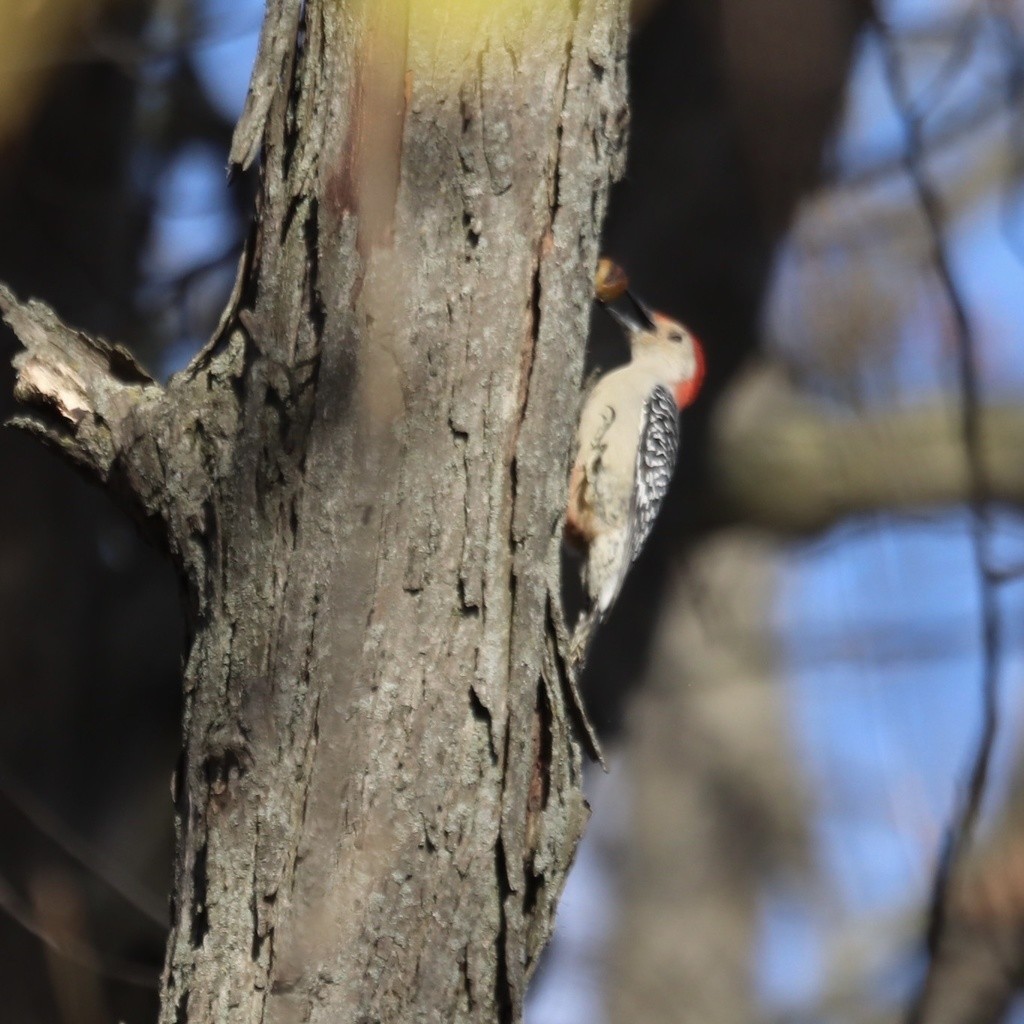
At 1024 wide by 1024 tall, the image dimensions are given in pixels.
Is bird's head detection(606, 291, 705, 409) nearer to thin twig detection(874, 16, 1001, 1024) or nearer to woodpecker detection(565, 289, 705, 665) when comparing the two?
woodpecker detection(565, 289, 705, 665)

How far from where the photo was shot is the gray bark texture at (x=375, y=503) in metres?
2.26

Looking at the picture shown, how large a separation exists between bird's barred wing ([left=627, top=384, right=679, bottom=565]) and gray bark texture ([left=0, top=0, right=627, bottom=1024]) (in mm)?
2394

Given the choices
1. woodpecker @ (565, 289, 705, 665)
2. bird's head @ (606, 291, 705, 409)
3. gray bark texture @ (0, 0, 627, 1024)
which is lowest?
gray bark texture @ (0, 0, 627, 1024)

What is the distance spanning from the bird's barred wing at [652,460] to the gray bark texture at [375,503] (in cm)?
239

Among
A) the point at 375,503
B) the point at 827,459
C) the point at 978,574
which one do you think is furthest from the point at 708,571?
the point at 375,503

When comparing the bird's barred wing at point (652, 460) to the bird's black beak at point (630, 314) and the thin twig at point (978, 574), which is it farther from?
the thin twig at point (978, 574)

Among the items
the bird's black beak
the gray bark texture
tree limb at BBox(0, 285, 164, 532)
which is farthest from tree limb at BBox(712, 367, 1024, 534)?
tree limb at BBox(0, 285, 164, 532)

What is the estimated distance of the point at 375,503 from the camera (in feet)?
7.72

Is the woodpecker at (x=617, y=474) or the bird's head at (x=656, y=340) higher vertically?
the bird's head at (x=656, y=340)

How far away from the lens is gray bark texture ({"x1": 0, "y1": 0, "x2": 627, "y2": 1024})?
2256 mm

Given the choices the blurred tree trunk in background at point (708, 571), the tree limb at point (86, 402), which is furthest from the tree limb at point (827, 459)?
the tree limb at point (86, 402)

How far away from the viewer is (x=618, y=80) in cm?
266

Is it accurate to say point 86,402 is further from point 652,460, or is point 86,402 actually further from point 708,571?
point 708,571

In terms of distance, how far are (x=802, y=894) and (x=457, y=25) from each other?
5.53 metres
